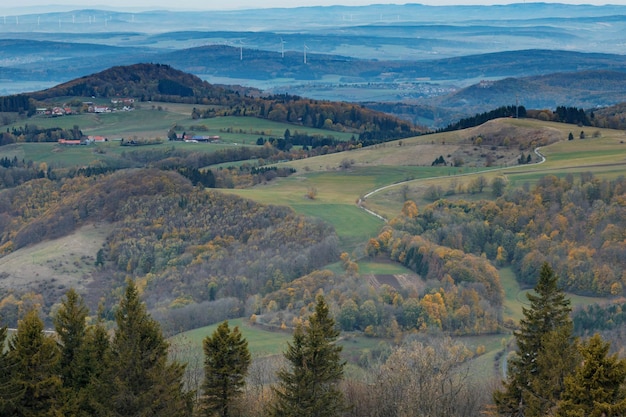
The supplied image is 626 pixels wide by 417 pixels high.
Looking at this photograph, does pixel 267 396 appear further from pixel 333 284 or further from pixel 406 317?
pixel 333 284

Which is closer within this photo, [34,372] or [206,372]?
[34,372]

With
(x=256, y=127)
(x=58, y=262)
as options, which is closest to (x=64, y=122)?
(x=256, y=127)

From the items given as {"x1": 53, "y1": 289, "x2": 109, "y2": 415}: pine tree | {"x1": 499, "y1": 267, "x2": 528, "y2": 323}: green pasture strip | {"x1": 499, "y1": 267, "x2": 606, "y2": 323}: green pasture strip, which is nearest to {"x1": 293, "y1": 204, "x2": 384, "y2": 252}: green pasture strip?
{"x1": 499, "y1": 267, "x2": 528, "y2": 323}: green pasture strip

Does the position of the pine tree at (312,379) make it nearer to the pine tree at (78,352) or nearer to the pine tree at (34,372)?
the pine tree at (78,352)

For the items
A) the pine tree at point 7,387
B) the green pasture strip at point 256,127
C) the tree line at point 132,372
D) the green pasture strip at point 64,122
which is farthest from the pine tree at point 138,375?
the green pasture strip at point 64,122

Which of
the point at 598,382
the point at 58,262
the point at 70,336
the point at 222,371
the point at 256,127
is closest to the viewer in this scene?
the point at 598,382

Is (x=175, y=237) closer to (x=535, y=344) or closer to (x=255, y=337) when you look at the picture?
(x=255, y=337)

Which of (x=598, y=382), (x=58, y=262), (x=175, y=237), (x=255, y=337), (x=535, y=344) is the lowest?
(x=58, y=262)

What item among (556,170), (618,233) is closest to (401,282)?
(618,233)
